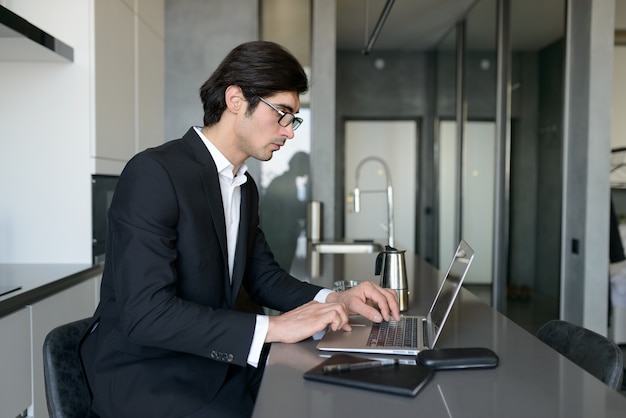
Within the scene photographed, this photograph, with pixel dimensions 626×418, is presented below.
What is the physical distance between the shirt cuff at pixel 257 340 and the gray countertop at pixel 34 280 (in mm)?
1153

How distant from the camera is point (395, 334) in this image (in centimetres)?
141

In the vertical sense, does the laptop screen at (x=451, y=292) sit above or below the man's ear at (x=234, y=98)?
below

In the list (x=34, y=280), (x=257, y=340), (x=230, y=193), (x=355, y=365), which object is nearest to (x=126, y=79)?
(x=34, y=280)

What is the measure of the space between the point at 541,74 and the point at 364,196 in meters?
3.37

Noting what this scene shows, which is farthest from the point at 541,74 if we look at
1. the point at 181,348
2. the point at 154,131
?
the point at 181,348

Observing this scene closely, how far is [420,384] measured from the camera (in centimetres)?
104

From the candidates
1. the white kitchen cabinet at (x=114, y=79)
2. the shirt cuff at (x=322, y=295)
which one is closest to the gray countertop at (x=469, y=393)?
the shirt cuff at (x=322, y=295)

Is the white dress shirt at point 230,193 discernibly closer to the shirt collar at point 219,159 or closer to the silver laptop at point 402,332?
the shirt collar at point 219,159

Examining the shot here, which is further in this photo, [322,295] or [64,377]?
[322,295]

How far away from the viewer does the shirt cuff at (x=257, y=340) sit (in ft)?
4.17

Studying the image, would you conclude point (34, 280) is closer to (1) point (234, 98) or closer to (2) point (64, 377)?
(2) point (64, 377)

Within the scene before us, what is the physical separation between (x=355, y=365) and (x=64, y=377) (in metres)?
0.71

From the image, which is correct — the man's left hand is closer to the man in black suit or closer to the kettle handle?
the man in black suit

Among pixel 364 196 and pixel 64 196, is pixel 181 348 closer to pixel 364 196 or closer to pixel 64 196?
pixel 64 196
